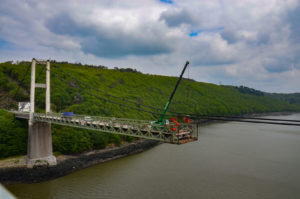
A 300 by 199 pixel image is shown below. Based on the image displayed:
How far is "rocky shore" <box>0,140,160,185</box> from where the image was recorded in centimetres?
2628

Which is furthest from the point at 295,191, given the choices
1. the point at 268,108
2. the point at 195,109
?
the point at 268,108

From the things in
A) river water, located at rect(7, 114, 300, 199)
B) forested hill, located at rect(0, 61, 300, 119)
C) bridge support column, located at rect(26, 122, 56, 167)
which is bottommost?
river water, located at rect(7, 114, 300, 199)

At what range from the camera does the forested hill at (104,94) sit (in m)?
49.9

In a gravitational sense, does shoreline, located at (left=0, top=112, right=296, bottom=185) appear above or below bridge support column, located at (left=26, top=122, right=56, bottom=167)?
below

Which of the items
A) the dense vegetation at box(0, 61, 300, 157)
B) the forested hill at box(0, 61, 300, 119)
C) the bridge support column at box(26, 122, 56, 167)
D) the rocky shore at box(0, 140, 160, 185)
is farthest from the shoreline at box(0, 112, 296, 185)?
the forested hill at box(0, 61, 300, 119)

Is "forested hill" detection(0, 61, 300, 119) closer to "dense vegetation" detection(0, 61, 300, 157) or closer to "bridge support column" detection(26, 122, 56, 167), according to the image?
"dense vegetation" detection(0, 61, 300, 157)

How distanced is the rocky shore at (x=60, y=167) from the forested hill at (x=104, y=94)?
353 inches

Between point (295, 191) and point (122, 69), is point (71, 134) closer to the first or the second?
point (295, 191)

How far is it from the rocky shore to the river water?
115 centimetres

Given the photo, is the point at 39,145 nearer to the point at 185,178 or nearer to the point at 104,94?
the point at 185,178

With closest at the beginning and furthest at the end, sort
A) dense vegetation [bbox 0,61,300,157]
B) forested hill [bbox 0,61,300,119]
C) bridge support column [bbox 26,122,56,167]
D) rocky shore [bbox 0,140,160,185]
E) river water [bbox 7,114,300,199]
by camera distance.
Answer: river water [bbox 7,114,300,199] → rocky shore [bbox 0,140,160,185] → bridge support column [bbox 26,122,56,167] → dense vegetation [bbox 0,61,300,157] → forested hill [bbox 0,61,300,119]

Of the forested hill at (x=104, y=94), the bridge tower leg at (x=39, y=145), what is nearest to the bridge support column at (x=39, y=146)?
the bridge tower leg at (x=39, y=145)

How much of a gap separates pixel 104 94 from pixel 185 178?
45.7m

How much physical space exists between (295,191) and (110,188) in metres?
20.1
